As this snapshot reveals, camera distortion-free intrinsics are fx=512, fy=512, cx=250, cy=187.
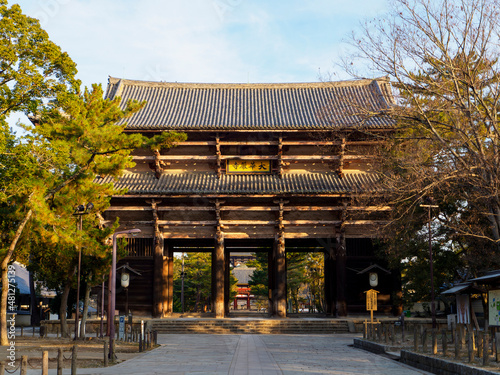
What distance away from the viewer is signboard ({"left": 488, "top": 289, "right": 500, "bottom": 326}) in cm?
1445

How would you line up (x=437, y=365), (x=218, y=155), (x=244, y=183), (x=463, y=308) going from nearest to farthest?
(x=437, y=365) → (x=463, y=308) → (x=244, y=183) → (x=218, y=155)

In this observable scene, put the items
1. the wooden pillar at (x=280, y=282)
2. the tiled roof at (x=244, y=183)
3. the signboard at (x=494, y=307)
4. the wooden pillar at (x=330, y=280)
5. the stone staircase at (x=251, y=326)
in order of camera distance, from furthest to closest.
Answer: the wooden pillar at (x=330, y=280) → the wooden pillar at (x=280, y=282) → the tiled roof at (x=244, y=183) → the stone staircase at (x=251, y=326) → the signboard at (x=494, y=307)

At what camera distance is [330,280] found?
31438 mm

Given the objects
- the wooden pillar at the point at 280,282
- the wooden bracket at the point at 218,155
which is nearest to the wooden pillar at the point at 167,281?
the wooden bracket at the point at 218,155

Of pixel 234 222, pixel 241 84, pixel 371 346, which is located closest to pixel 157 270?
pixel 234 222

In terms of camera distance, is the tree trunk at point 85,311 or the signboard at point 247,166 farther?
the signboard at point 247,166

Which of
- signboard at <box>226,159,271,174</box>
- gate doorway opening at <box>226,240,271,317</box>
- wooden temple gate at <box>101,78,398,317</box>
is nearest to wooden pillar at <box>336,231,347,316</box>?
wooden temple gate at <box>101,78,398,317</box>

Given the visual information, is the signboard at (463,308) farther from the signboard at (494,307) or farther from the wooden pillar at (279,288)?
the wooden pillar at (279,288)

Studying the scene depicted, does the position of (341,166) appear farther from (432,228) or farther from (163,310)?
(163,310)

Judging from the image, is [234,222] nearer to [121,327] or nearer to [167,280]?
[167,280]

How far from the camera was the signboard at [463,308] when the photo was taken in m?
18.5

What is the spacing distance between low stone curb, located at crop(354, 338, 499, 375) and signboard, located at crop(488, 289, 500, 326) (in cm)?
229

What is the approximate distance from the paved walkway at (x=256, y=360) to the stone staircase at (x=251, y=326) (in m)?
5.11

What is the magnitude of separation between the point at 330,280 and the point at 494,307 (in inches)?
666
